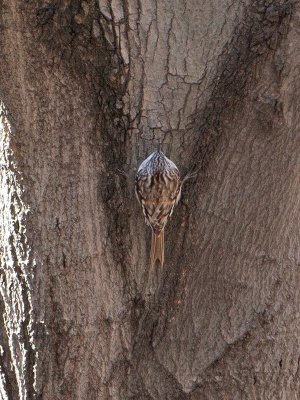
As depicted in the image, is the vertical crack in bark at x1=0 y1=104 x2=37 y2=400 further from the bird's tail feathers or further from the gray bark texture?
the bird's tail feathers

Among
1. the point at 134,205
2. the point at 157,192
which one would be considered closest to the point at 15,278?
the point at 134,205

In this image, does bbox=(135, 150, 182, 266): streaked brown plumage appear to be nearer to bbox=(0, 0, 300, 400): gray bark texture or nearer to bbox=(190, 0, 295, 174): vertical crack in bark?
bbox=(0, 0, 300, 400): gray bark texture

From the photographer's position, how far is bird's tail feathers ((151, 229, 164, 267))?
3148 millimetres

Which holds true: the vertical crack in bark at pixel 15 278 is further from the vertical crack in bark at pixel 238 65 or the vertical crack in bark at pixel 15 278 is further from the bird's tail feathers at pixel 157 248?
the vertical crack in bark at pixel 238 65

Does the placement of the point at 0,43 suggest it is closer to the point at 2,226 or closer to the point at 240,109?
the point at 2,226

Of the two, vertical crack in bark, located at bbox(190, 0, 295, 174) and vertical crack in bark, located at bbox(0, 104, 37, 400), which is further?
vertical crack in bark, located at bbox(0, 104, 37, 400)

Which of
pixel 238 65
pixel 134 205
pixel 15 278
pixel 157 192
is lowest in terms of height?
pixel 15 278

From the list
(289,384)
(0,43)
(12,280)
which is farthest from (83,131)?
(289,384)

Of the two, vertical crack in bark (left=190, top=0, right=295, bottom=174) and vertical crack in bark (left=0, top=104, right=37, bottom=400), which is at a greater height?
vertical crack in bark (left=190, top=0, right=295, bottom=174)

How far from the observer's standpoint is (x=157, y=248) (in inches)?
124

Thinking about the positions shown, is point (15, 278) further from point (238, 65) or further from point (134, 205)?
point (238, 65)

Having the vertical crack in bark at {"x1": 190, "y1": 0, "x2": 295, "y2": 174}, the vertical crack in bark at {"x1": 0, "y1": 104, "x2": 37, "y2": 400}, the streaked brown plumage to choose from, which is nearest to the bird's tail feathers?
the streaked brown plumage

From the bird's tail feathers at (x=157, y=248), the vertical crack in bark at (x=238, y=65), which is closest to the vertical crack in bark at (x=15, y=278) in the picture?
the bird's tail feathers at (x=157, y=248)

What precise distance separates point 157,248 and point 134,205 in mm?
205
